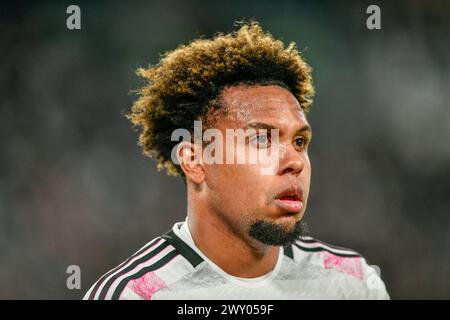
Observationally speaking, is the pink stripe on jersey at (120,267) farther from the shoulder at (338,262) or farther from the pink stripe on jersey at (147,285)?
the shoulder at (338,262)

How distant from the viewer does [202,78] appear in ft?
9.12

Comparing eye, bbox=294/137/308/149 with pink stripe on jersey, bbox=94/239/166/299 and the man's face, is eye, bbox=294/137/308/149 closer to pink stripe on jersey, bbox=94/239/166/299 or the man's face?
the man's face

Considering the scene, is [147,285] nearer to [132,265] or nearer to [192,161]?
[132,265]

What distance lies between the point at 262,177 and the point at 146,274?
29.9 inches

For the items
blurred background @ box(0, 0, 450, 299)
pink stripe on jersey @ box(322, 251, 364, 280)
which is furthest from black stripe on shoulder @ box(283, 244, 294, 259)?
blurred background @ box(0, 0, 450, 299)

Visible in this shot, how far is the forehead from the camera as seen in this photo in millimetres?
2576

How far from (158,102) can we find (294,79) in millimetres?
778

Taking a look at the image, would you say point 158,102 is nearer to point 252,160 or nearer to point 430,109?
point 252,160

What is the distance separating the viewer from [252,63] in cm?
279

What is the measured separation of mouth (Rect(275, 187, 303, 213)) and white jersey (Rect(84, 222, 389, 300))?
1.64 ft

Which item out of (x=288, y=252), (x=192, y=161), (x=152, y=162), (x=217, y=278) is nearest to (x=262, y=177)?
(x=192, y=161)

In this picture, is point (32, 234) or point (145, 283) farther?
point (32, 234)

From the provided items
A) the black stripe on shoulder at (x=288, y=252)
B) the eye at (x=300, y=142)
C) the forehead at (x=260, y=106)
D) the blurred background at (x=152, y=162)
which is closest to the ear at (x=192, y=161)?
the forehead at (x=260, y=106)

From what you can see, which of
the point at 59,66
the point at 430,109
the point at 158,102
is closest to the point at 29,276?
the point at 59,66
